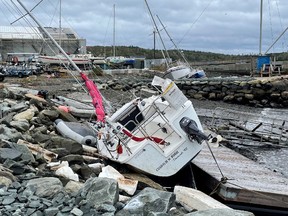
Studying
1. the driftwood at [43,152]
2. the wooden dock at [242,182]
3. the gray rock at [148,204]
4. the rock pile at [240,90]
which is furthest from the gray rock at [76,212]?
the rock pile at [240,90]

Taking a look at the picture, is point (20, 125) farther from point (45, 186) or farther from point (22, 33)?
point (22, 33)

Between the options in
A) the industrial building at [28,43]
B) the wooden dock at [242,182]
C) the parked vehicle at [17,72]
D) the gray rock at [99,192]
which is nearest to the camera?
the gray rock at [99,192]

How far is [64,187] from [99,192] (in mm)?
728

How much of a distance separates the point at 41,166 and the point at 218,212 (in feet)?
11.1

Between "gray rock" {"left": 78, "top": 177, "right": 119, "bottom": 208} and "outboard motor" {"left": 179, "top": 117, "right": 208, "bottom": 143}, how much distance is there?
8.73 feet

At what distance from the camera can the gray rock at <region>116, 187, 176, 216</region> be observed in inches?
221

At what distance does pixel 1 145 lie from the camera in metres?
7.70

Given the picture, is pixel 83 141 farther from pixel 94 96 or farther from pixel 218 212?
pixel 218 212

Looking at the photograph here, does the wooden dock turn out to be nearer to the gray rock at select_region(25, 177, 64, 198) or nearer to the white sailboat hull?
the white sailboat hull

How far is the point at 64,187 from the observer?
6371mm

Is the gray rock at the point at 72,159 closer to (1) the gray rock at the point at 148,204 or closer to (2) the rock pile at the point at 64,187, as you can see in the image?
(2) the rock pile at the point at 64,187

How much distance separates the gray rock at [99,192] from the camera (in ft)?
19.0

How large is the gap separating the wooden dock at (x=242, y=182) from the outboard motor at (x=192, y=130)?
817mm

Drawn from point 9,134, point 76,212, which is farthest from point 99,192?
point 9,134
